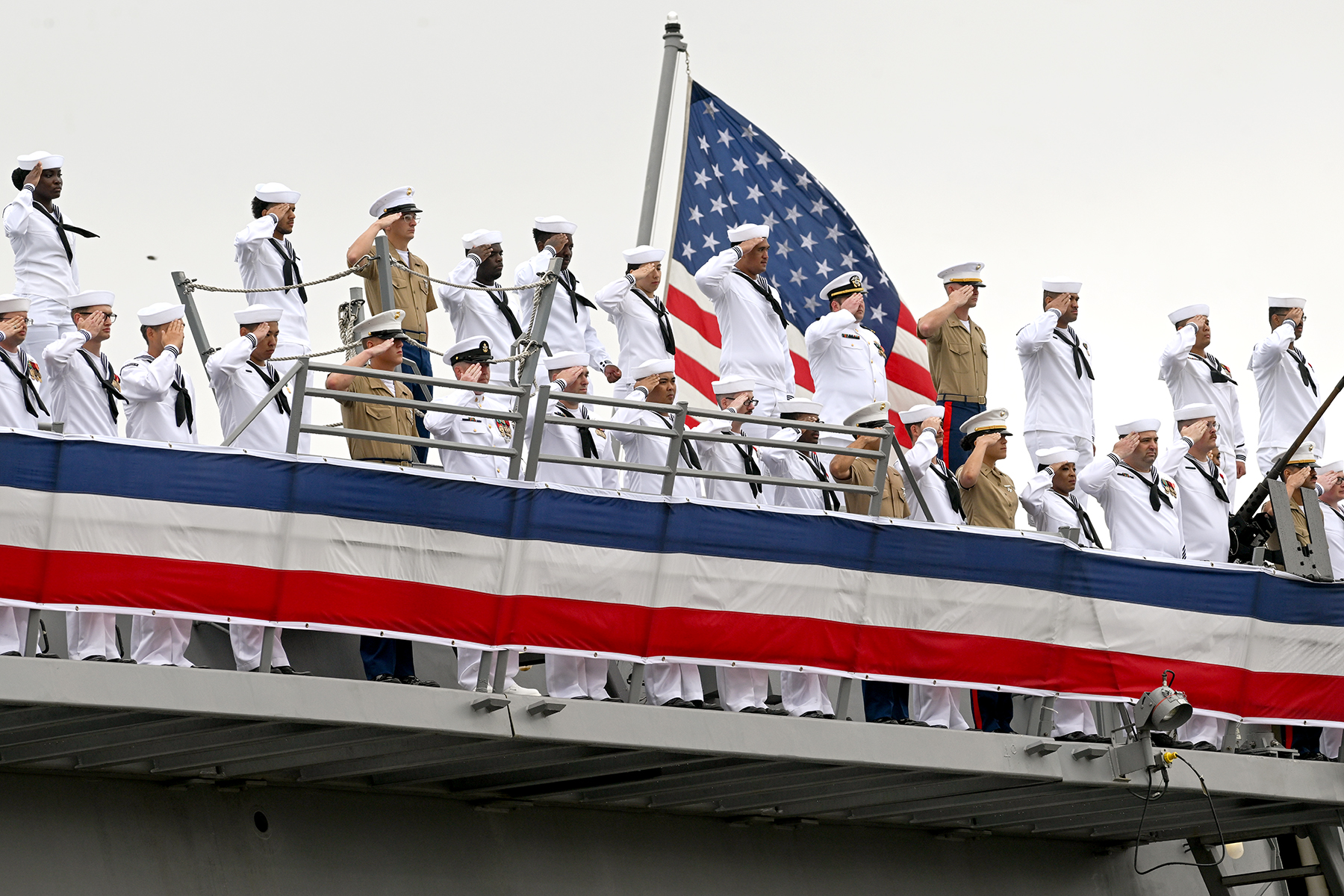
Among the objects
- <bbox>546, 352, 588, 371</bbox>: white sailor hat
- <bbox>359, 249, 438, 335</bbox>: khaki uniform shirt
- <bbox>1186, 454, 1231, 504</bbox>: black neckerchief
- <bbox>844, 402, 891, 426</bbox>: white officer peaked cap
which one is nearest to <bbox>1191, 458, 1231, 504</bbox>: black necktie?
<bbox>1186, 454, 1231, 504</bbox>: black neckerchief

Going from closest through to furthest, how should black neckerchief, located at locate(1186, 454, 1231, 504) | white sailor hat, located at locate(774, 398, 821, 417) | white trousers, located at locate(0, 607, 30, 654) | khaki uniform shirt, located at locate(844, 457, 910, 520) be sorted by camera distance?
1. white trousers, located at locate(0, 607, 30, 654)
2. khaki uniform shirt, located at locate(844, 457, 910, 520)
3. white sailor hat, located at locate(774, 398, 821, 417)
4. black neckerchief, located at locate(1186, 454, 1231, 504)

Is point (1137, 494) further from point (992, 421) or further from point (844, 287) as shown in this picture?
point (844, 287)

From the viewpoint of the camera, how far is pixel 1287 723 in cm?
998

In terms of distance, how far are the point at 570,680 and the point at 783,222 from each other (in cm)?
671

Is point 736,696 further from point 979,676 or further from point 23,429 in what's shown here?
point 23,429

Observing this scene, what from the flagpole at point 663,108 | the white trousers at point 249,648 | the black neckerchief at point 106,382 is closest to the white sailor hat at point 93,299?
the black neckerchief at point 106,382

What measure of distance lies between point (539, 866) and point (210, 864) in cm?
177

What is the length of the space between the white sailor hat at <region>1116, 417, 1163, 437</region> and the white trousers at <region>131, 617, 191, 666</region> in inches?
217

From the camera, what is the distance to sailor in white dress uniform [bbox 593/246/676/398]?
11422mm

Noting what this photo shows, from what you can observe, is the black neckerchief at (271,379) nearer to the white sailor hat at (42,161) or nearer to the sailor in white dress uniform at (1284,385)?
the white sailor hat at (42,161)

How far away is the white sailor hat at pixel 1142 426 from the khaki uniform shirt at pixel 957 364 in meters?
1.47

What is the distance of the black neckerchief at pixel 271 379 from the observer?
357 inches

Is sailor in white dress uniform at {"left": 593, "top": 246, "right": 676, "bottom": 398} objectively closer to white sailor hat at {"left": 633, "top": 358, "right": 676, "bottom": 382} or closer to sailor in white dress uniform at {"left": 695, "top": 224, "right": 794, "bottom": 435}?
sailor in white dress uniform at {"left": 695, "top": 224, "right": 794, "bottom": 435}

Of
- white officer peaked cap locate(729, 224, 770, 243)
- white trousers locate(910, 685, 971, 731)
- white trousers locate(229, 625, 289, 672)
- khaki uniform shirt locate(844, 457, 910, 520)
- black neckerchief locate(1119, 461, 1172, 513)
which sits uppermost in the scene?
white officer peaked cap locate(729, 224, 770, 243)
